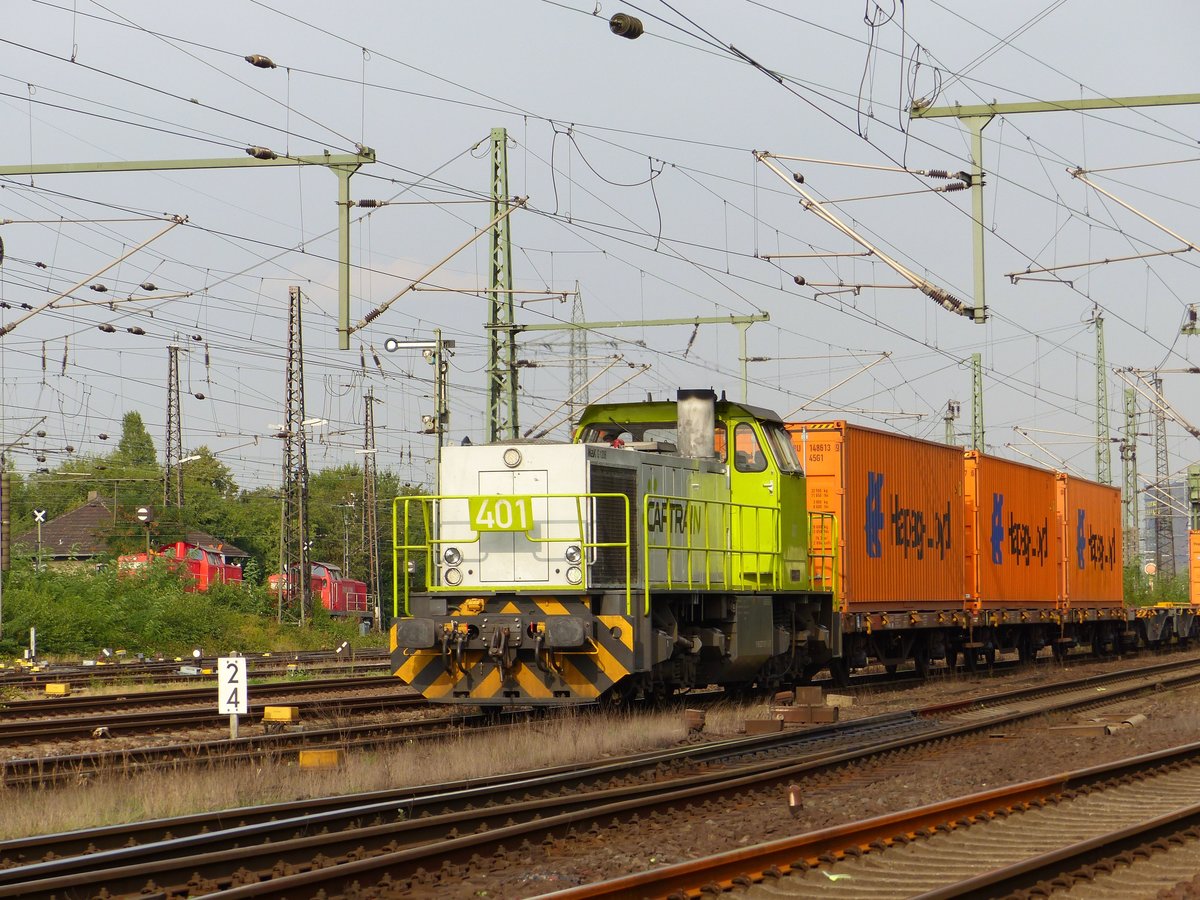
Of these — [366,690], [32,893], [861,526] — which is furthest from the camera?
[366,690]

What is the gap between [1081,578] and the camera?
2911 cm

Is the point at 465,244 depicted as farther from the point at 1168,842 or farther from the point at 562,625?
the point at 1168,842

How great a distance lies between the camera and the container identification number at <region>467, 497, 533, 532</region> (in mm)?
14461

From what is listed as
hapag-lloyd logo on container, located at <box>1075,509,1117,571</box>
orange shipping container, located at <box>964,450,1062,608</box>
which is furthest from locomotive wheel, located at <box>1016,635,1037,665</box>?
hapag-lloyd logo on container, located at <box>1075,509,1117,571</box>

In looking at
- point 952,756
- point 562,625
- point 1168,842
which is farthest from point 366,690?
point 1168,842

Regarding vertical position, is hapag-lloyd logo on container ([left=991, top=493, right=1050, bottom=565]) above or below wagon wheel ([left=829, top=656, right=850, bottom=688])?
above

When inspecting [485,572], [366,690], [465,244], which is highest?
[465,244]

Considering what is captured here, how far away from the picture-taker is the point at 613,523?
1455 centimetres

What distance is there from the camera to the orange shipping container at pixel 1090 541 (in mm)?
28234

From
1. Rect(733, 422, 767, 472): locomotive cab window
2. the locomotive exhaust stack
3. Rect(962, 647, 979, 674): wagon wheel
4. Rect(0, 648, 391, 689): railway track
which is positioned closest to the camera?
the locomotive exhaust stack

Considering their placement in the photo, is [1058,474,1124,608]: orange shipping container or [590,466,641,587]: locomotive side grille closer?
[590,466,641,587]: locomotive side grille

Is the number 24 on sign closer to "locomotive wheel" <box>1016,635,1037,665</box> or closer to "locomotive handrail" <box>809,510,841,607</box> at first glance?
"locomotive handrail" <box>809,510,841,607</box>

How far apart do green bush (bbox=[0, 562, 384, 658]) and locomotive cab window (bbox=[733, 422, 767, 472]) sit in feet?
74.5

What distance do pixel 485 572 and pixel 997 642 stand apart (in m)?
14.3
